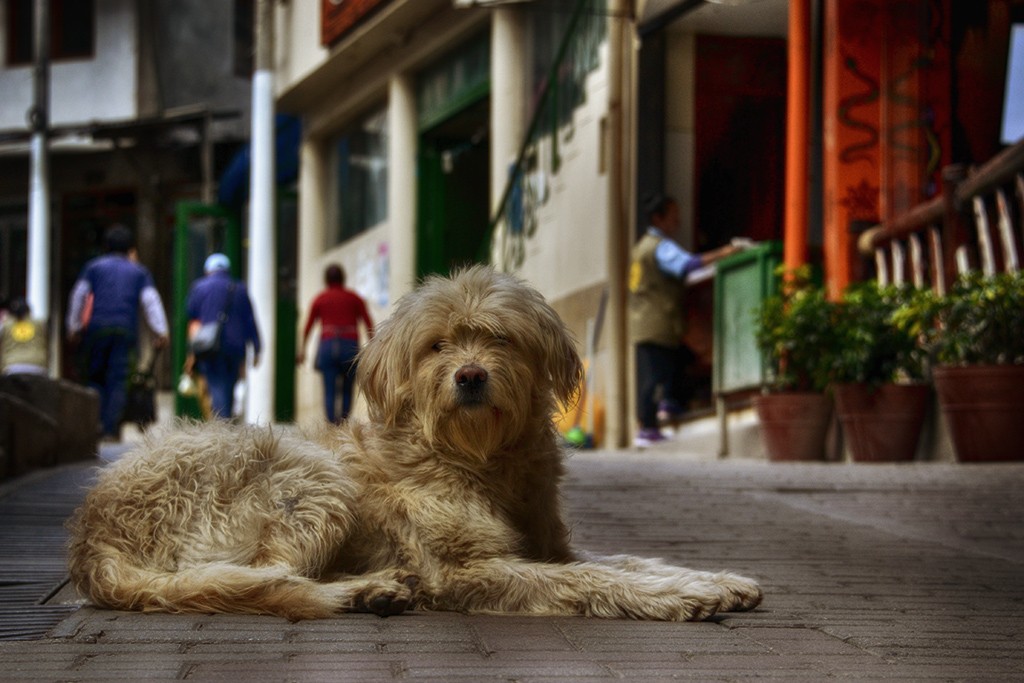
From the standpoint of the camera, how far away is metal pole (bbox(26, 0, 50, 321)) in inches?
1205

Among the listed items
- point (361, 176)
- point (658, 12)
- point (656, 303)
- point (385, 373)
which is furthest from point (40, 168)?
point (385, 373)

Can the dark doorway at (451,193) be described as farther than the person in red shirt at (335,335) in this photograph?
Yes

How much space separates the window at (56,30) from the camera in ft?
116

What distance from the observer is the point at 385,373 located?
553cm

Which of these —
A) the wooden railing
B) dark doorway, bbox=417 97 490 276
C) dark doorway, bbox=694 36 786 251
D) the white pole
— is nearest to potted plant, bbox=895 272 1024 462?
the wooden railing

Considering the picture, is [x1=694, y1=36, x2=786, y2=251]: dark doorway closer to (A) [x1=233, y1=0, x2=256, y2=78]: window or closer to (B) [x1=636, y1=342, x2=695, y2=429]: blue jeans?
(B) [x1=636, y1=342, x2=695, y2=429]: blue jeans

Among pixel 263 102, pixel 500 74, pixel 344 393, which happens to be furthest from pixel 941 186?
pixel 263 102

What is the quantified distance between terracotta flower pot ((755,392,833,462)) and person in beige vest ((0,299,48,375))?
9188 mm

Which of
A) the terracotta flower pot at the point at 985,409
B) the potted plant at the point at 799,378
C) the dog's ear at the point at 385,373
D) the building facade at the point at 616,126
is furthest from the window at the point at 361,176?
the dog's ear at the point at 385,373

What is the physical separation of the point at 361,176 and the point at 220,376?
1047 cm

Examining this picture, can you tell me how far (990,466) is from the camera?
1035 centimetres

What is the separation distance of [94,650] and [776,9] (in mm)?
11774

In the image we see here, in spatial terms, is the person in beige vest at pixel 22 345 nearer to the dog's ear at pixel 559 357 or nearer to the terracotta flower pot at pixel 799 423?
the terracotta flower pot at pixel 799 423

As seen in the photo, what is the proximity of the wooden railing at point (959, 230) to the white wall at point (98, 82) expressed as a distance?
23.9 meters
